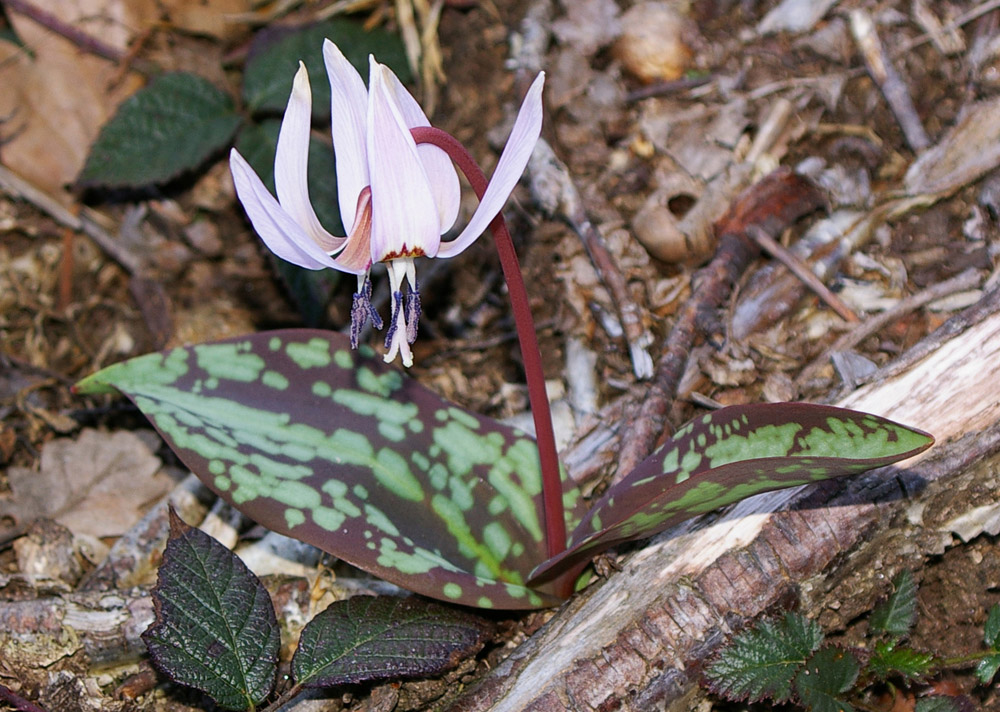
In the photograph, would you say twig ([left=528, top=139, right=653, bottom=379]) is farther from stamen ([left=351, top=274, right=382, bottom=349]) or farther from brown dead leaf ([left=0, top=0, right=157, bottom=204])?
brown dead leaf ([left=0, top=0, right=157, bottom=204])

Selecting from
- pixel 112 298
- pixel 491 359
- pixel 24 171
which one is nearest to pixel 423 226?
pixel 491 359

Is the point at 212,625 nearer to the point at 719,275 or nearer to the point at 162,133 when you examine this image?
the point at 719,275

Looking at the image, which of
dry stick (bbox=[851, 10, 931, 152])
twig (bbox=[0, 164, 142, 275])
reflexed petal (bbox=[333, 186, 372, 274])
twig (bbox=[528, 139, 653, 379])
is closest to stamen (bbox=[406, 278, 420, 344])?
reflexed petal (bbox=[333, 186, 372, 274])

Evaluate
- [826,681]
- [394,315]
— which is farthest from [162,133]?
[826,681]

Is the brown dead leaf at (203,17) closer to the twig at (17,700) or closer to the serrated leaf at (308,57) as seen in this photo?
the serrated leaf at (308,57)

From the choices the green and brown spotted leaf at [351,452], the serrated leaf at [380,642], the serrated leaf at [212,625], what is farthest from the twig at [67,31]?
the serrated leaf at [380,642]

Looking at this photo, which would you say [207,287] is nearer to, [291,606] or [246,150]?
[246,150]
